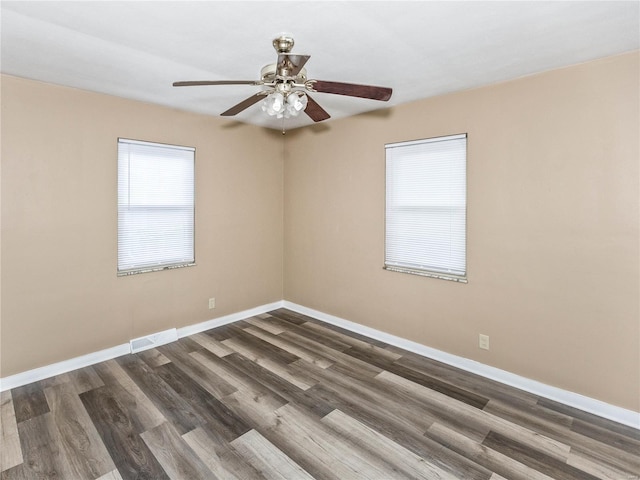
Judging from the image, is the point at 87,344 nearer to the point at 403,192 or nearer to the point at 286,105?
the point at 286,105

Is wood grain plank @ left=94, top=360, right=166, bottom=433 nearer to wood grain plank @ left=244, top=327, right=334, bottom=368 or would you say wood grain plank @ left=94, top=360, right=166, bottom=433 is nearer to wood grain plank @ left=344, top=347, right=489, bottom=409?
wood grain plank @ left=244, top=327, right=334, bottom=368

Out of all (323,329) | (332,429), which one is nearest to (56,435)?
(332,429)

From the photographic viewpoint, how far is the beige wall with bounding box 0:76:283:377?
275cm

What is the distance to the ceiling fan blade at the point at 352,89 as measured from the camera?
1.89m

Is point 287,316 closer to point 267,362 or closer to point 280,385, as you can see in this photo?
point 267,362

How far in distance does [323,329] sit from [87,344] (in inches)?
94.9

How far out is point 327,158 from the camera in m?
4.20

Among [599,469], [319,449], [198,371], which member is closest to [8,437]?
[198,371]

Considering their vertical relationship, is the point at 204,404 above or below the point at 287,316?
below

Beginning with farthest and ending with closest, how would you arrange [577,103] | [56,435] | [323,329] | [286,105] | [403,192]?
[323,329]
[403,192]
[577,103]
[56,435]
[286,105]

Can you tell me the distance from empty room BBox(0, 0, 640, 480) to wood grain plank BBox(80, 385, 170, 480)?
0.7 inches

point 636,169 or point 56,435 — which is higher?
point 636,169

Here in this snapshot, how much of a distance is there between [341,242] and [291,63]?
2.63m

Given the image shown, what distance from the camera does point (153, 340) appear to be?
3.55 metres
